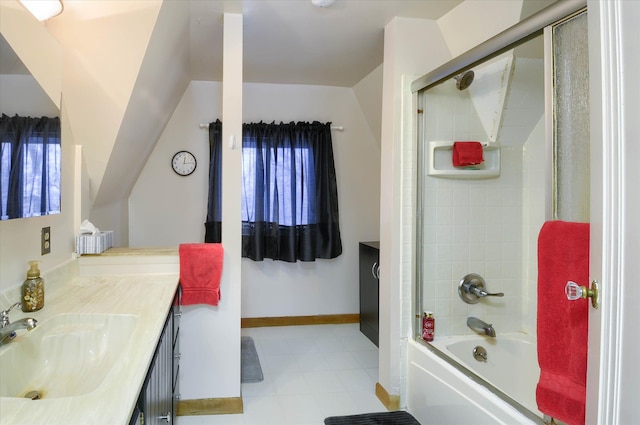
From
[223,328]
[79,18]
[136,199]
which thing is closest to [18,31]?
[79,18]

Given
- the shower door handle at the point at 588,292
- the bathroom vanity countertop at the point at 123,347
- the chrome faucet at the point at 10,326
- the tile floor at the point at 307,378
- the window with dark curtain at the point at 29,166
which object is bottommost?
the tile floor at the point at 307,378

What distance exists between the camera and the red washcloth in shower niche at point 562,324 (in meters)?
1.27

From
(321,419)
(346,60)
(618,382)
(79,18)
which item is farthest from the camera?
(346,60)

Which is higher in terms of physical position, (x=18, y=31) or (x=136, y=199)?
(x=18, y=31)

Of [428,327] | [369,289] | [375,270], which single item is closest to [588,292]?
[428,327]

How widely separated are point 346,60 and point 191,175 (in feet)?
6.09

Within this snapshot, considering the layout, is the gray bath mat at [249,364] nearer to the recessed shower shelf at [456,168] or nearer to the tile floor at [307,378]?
the tile floor at [307,378]

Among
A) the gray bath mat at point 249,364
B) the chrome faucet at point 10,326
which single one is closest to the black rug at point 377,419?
the gray bath mat at point 249,364

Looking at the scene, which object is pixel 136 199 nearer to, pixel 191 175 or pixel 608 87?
pixel 191 175

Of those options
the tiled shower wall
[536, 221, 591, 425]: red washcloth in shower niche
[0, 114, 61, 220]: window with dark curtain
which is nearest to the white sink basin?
[0, 114, 61, 220]: window with dark curtain

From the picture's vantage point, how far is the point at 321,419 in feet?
8.30

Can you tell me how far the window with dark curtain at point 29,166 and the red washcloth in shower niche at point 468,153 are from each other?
2.15 metres

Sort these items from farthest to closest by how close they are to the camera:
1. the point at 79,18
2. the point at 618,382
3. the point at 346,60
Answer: the point at 346,60, the point at 79,18, the point at 618,382

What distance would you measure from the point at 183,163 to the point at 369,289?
218cm
